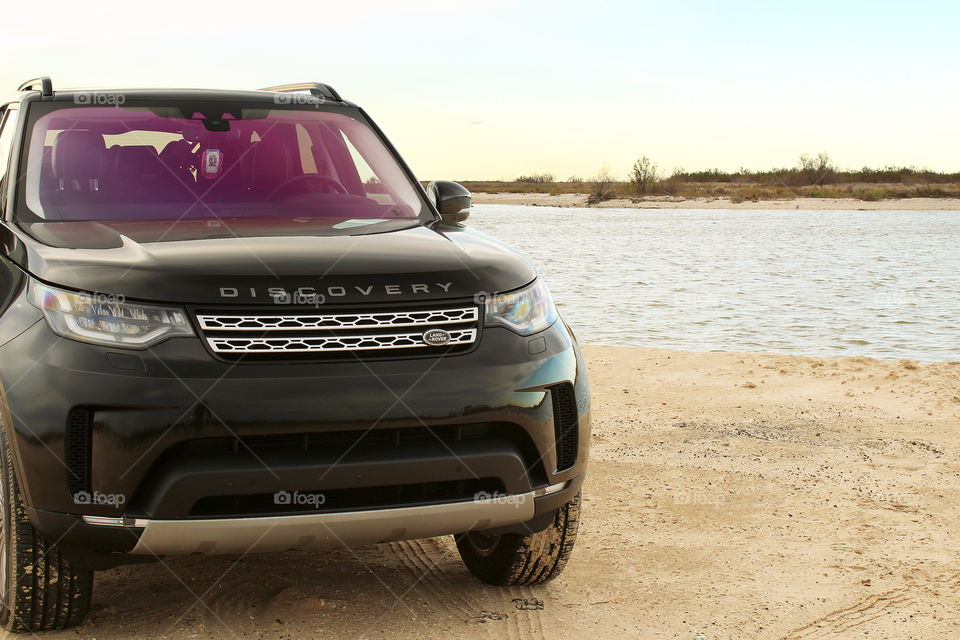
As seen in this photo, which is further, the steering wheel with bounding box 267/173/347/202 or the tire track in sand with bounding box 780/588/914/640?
the steering wheel with bounding box 267/173/347/202

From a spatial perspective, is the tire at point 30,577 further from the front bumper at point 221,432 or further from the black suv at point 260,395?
the front bumper at point 221,432

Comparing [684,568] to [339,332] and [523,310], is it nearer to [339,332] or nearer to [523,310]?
[523,310]

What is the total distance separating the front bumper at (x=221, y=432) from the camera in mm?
2818

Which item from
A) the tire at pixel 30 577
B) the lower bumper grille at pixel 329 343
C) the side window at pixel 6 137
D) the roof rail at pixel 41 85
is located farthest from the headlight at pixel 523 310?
the roof rail at pixel 41 85

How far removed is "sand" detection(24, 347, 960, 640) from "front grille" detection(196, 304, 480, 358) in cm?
Result: 111

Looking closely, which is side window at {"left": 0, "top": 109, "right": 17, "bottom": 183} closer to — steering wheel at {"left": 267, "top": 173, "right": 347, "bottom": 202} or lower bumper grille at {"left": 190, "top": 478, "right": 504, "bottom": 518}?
steering wheel at {"left": 267, "top": 173, "right": 347, "bottom": 202}

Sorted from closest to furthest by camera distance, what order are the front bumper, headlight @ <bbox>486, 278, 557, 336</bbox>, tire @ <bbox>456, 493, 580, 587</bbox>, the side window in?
the front bumper → headlight @ <bbox>486, 278, 557, 336</bbox> → tire @ <bbox>456, 493, 580, 587</bbox> → the side window

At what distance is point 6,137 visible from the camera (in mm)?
4441

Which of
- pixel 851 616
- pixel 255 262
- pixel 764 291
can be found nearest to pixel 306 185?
pixel 255 262

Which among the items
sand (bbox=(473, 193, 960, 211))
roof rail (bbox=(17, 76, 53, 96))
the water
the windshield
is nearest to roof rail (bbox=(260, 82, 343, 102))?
the windshield

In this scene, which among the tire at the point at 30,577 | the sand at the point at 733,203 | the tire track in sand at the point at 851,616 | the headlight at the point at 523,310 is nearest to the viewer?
the tire at the point at 30,577

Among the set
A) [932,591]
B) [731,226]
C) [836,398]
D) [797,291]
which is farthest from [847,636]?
[731,226]

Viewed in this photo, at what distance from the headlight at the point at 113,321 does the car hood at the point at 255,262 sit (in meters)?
0.04

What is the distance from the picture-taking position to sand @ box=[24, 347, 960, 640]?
11.9ft
